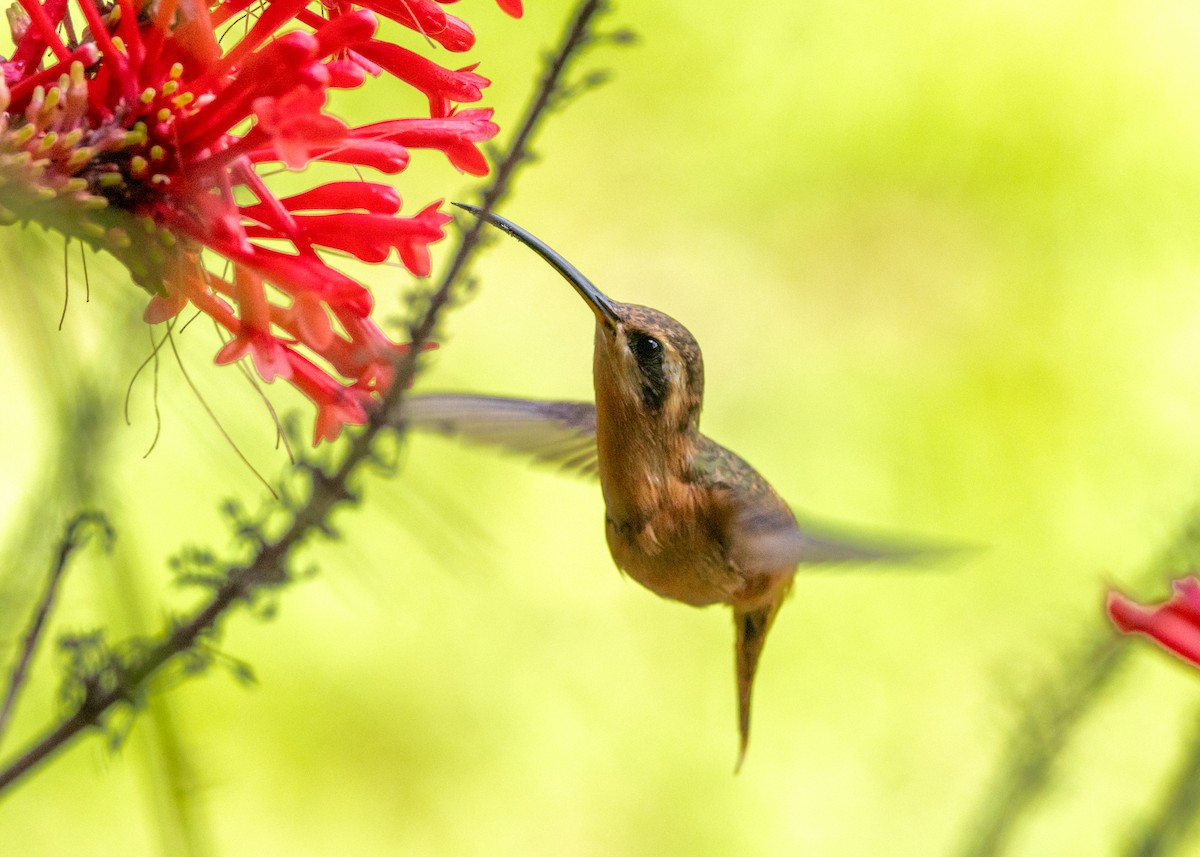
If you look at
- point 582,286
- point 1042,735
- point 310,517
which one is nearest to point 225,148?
point 310,517

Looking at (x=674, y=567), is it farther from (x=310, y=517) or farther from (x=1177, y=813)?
(x=310, y=517)

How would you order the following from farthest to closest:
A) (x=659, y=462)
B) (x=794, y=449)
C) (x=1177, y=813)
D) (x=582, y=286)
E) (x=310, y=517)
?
1. (x=794, y=449)
2. (x=659, y=462)
3. (x=582, y=286)
4. (x=1177, y=813)
5. (x=310, y=517)

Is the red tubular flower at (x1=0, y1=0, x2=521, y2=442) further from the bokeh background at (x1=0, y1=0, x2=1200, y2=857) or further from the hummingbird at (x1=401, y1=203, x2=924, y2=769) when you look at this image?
the bokeh background at (x1=0, y1=0, x2=1200, y2=857)

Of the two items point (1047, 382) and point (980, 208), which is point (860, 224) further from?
point (1047, 382)

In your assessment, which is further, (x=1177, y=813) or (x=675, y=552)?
(x=675, y=552)

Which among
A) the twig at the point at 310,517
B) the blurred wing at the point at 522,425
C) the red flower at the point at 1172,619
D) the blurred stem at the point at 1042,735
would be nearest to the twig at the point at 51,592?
the twig at the point at 310,517

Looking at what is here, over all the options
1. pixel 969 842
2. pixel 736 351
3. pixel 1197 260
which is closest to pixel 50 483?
pixel 969 842

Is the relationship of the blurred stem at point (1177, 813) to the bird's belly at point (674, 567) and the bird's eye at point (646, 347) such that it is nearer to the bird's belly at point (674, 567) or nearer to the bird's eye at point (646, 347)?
the bird's belly at point (674, 567)
